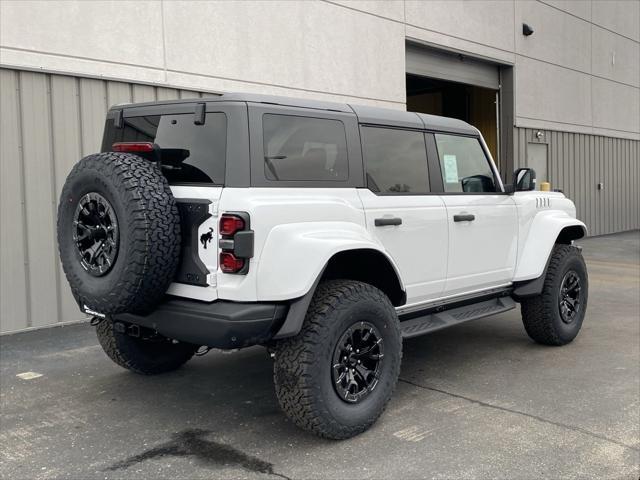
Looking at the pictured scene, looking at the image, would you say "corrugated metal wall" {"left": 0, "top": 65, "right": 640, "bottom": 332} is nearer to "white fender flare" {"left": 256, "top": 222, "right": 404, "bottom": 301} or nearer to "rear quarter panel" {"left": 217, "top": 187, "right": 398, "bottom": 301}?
"rear quarter panel" {"left": 217, "top": 187, "right": 398, "bottom": 301}

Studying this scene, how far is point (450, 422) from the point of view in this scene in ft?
14.0

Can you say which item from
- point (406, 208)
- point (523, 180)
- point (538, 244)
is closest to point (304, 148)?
point (406, 208)

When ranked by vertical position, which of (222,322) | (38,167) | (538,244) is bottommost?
(222,322)

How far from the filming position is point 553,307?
5.88 meters

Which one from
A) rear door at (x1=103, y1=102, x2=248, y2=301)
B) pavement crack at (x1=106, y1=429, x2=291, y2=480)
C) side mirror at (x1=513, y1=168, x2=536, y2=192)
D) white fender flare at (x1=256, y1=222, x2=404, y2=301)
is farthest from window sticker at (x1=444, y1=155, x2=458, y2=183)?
pavement crack at (x1=106, y1=429, x2=291, y2=480)

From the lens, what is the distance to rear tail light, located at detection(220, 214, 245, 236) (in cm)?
361

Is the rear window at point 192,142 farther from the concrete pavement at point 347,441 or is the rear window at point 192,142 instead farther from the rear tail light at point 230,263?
the concrete pavement at point 347,441

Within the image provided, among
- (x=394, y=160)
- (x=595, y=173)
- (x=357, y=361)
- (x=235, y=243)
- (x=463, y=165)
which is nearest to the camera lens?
(x=235, y=243)

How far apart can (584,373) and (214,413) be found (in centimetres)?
296

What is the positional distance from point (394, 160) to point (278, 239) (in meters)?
1.44

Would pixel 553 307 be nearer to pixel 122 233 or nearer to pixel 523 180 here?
pixel 523 180

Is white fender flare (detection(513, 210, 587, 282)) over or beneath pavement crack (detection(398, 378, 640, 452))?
over

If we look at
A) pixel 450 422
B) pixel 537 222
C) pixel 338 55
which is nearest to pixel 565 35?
pixel 338 55

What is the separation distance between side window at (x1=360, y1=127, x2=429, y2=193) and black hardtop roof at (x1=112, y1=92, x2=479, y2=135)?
71 mm
